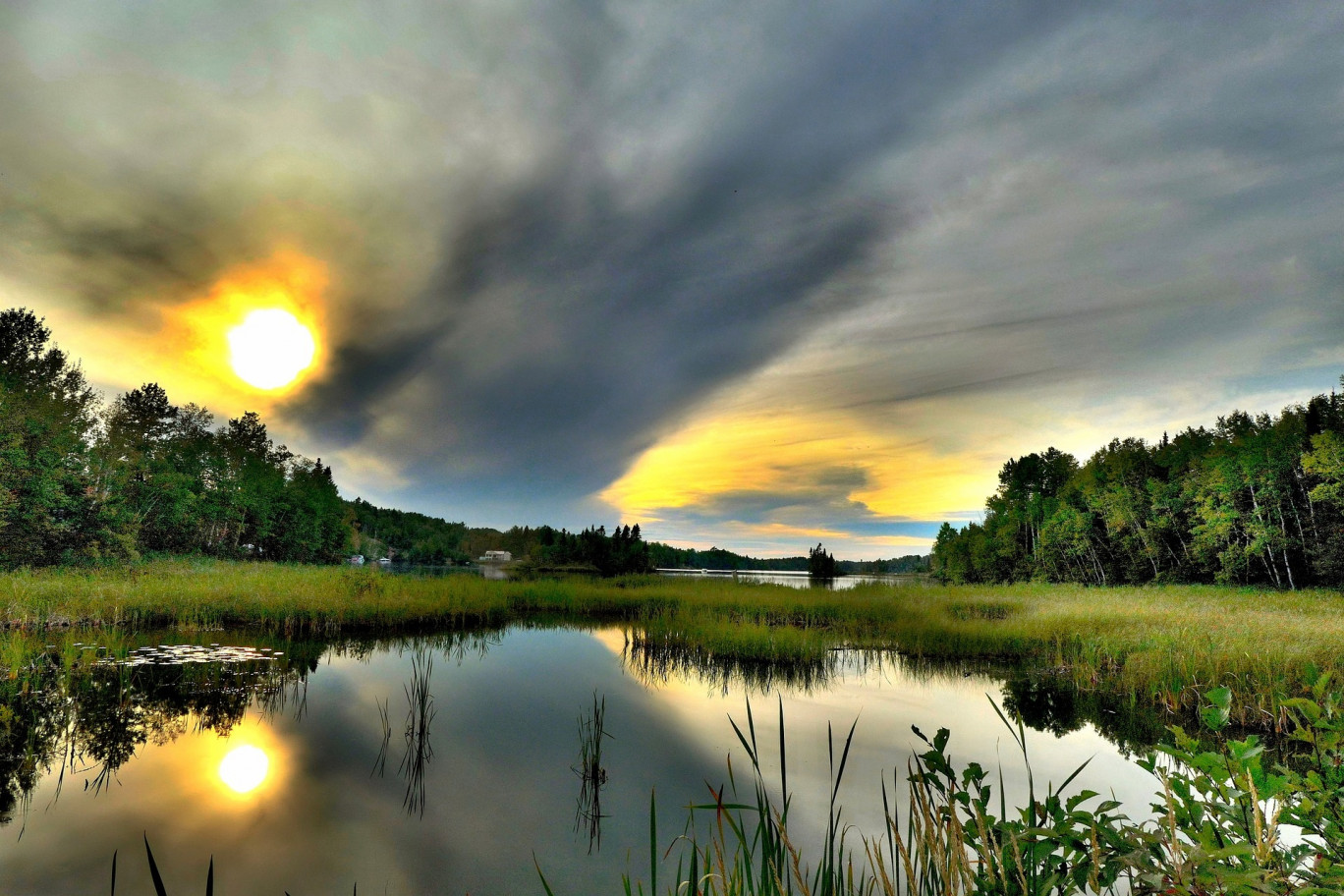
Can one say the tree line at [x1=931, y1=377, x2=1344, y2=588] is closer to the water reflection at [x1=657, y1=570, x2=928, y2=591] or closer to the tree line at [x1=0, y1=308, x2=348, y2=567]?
the water reflection at [x1=657, y1=570, x2=928, y2=591]

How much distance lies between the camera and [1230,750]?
2.11 m

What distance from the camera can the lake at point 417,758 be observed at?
6148 mm

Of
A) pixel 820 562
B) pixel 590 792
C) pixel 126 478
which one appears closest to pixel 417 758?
pixel 590 792

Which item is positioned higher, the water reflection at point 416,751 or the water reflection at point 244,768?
the water reflection at point 244,768

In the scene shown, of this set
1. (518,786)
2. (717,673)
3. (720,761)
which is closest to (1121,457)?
(717,673)

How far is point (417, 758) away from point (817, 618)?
18.9 metres

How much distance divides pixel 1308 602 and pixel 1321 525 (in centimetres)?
1273

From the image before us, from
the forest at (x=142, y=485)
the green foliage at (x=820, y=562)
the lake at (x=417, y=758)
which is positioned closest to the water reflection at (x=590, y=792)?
the lake at (x=417, y=758)

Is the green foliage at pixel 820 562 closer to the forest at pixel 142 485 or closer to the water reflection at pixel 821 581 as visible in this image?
the water reflection at pixel 821 581

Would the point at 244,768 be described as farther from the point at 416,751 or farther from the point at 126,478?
the point at 126,478

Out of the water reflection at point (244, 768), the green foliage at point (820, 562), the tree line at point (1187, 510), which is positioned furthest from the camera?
the green foliage at point (820, 562)

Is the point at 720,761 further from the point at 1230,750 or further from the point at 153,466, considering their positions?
the point at 153,466

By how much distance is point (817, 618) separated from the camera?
79.6 feet

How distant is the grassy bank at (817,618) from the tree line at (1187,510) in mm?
6605
